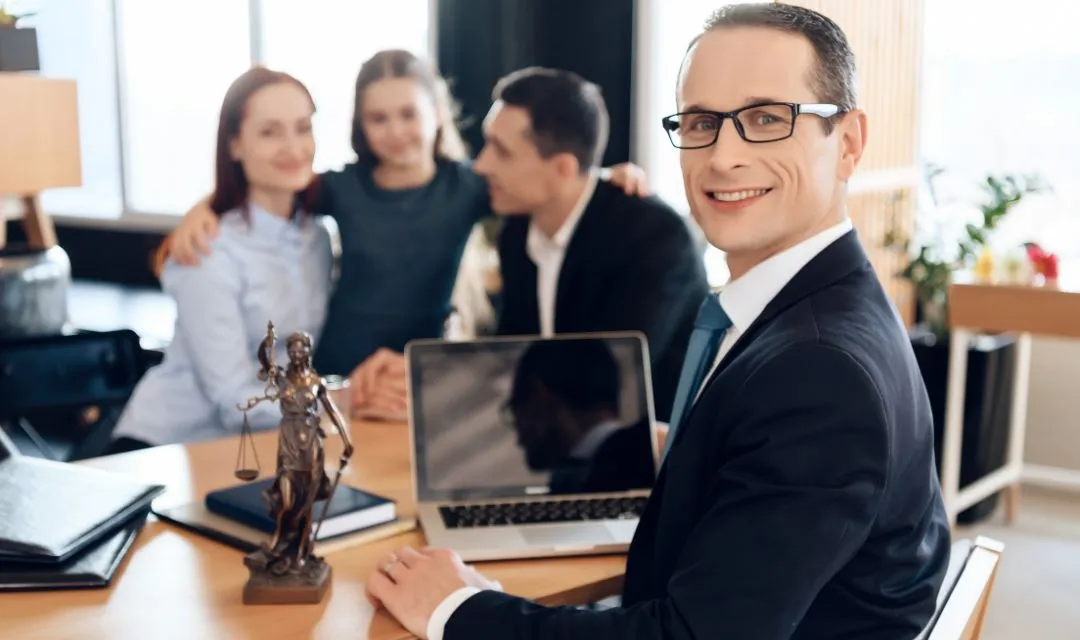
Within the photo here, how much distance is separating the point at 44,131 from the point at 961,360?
2.85 meters

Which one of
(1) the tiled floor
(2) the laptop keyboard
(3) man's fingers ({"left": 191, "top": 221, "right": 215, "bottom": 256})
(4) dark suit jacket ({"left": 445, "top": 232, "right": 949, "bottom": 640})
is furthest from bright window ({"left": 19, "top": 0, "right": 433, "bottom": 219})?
(4) dark suit jacket ({"left": 445, "top": 232, "right": 949, "bottom": 640})

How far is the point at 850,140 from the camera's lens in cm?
141

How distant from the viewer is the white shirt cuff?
51.9 inches

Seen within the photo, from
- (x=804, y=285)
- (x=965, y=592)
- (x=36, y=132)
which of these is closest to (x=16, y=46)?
(x=36, y=132)

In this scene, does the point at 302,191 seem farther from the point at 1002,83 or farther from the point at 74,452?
the point at 1002,83

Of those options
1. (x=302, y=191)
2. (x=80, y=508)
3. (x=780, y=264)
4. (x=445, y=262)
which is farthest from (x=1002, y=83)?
(x=80, y=508)

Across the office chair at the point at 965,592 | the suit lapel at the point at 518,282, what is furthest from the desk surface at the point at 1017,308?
the office chair at the point at 965,592

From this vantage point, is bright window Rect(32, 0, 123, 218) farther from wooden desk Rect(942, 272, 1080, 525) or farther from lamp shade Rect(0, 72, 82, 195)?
wooden desk Rect(942, 272, 1080, 525)

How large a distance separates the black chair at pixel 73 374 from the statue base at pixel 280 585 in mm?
1983

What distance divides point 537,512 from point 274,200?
4.13 feet

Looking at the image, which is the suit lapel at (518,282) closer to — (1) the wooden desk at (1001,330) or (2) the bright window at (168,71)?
(1) the wooden desk at (1001,330)

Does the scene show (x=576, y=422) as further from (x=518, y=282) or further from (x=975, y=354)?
(x=975, y=354)

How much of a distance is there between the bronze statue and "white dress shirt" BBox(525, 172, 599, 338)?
1.37m

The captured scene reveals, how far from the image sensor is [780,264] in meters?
1.40
